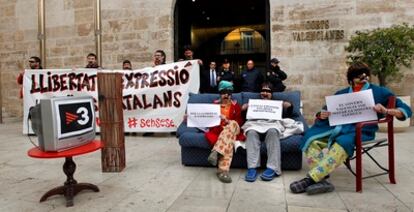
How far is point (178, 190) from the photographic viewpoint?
3.17m

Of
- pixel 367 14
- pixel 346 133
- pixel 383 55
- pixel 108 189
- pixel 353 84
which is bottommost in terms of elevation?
pixel 108 189

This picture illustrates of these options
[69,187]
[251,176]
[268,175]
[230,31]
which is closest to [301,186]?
[268,175]

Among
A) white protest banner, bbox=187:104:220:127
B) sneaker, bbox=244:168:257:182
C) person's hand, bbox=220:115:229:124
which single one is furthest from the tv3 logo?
sneaker, bbox=244:168:257:182

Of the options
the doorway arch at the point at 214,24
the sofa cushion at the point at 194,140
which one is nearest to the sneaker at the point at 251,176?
the sofa cushion at the point at 194,140

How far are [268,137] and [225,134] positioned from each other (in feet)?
1.52

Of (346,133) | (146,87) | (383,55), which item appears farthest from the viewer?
(146,87)

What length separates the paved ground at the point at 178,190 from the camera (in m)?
2.75

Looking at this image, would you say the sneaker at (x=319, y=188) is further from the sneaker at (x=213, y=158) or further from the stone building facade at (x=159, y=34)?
the stone building facade at (x=159, y=34)

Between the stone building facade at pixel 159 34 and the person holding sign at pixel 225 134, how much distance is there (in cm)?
385

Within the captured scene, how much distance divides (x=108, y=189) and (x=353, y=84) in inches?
104

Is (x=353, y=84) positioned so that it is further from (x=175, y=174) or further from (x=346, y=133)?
(x=175, y=174)

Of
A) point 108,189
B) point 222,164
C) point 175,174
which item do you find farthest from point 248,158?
point 108,189

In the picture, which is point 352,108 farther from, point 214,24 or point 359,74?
point 214,24

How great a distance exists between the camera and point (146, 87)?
6.46 m
